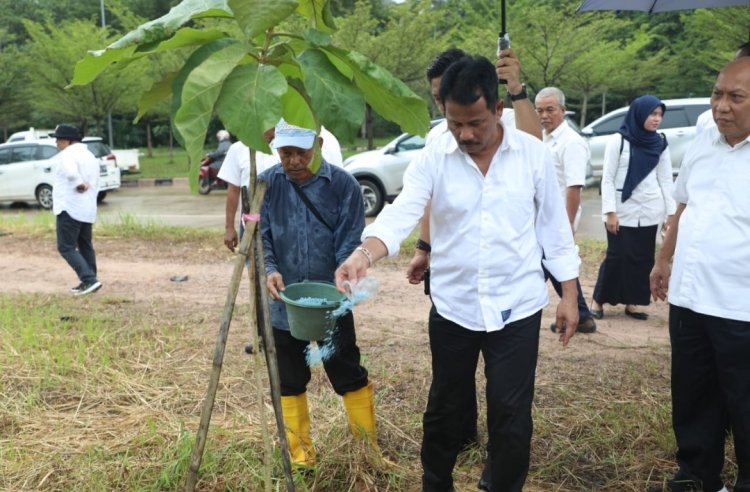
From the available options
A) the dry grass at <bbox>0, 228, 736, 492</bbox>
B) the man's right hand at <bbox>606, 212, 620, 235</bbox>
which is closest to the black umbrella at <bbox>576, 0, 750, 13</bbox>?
the man's right hand at <bbox>606, 212, 620, 235</bbox>

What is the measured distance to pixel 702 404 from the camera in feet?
10.1

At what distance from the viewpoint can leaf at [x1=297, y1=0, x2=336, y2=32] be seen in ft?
7.43

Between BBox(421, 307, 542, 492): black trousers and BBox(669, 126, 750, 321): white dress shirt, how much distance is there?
665 millimetres

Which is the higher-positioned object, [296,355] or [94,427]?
[296,355]

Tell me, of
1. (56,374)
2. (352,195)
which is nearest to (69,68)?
(56,374)

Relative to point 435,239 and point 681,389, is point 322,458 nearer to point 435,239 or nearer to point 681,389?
point 435,239

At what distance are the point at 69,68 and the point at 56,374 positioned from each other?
21.0 m

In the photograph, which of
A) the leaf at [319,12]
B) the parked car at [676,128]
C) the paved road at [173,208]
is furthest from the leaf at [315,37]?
Result: the parked car at [676,128]

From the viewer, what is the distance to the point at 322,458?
333cm

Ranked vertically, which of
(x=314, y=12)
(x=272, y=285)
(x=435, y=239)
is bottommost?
(x=272, y=285)

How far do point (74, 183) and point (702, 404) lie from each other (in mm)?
6152

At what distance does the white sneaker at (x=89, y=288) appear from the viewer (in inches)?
285

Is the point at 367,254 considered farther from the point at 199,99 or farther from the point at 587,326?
the point at 587,326

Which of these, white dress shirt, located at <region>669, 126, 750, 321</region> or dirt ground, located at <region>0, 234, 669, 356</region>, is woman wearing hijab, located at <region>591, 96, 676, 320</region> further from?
white dress shirt, located at <region>669, 126, 750, 321</region>
